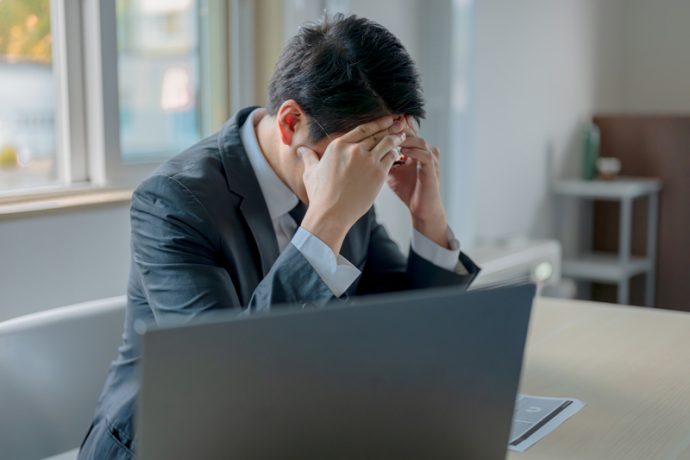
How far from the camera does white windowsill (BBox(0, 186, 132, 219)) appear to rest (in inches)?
82.4

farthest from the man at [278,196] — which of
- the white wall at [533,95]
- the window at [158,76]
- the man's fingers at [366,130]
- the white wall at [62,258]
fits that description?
the white wall at [533,95]

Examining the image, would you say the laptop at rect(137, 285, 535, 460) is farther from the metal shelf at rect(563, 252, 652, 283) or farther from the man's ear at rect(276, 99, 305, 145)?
the metal shelf at rect(563, 252, 652, 283)

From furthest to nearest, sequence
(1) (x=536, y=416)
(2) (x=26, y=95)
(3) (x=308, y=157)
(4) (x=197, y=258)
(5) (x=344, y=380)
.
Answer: (2) (x=26, y=95), (3) (x=308, y=157), (4) (x=197, y=258), (1) (x=536, y=416), (5) (x=344, y=380)

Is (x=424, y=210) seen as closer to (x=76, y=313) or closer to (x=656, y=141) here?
(x=76, y=313)

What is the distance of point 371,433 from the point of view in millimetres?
853

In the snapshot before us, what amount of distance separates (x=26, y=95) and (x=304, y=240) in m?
1.20

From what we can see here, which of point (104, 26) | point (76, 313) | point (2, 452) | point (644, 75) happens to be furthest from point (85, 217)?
point (644, 75)

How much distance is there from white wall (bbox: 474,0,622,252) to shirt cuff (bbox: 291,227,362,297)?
7.63 ft

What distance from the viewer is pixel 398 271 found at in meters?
1.85

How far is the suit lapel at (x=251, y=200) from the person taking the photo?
1.55m

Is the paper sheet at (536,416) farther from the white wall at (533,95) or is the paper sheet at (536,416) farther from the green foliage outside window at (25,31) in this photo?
the white wall at (533,95)

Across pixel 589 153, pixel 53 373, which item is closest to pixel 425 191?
pixel 53 373

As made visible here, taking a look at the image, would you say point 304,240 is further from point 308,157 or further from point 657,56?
point 657,56

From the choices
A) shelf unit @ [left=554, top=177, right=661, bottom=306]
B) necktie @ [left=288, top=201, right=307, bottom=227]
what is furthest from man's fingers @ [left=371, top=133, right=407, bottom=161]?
shelf unit @ [left=554, top=177, right=661, bottom=306]
